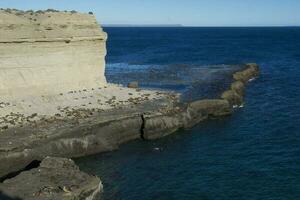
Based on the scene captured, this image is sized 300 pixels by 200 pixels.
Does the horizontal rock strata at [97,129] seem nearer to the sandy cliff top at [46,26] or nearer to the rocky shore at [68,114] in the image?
the rocky shore at [68,114]

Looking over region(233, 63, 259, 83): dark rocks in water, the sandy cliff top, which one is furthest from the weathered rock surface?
region(233, 63, 259, 83): dark rocks in water

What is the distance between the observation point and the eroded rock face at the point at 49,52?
40.9 m

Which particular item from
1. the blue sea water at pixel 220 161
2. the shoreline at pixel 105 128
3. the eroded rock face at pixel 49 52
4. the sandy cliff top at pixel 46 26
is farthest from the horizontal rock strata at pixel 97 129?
the sandy cliff top at pixel 46 26

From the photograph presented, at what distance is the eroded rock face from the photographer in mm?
40875

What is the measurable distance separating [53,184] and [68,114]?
44.0 feet

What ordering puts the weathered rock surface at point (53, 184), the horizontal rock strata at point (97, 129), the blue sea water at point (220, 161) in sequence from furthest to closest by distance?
the horizontal rock strata at point (97, 129)
the blue sea water at point (220, 161)
the weathered rock surface at point (53, 184)

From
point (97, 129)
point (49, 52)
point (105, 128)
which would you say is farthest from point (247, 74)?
point (97, 129)

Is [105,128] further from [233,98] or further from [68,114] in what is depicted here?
[233,98]

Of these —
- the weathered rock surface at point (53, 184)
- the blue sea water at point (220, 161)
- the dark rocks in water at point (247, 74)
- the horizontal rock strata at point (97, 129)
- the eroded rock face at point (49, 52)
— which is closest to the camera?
the weathered rock surface at point (53, 184)

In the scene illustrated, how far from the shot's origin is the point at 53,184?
25.9 m

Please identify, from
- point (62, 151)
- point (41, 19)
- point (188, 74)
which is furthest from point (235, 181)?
point (188, 74)

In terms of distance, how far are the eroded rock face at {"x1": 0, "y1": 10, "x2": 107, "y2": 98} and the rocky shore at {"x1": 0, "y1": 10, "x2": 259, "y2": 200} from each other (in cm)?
9

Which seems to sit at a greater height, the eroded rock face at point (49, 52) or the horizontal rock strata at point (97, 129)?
the eroded rock face at point (49, 52)

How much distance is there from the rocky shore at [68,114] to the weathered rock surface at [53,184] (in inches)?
1.8
